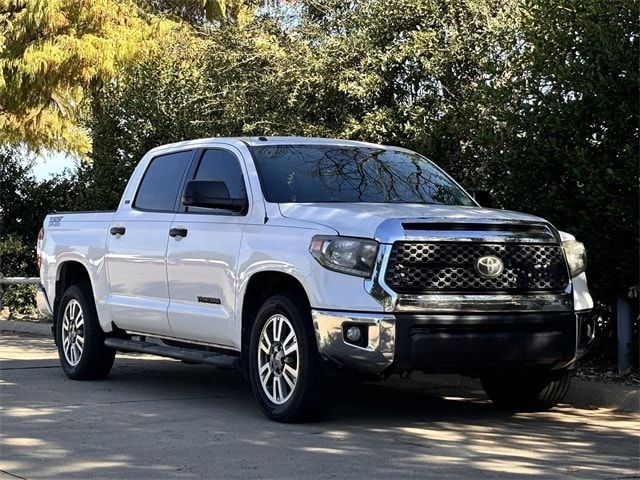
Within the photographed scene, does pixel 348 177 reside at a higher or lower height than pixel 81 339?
higher

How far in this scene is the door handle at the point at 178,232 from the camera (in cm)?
915

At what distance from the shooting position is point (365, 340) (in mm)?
7578

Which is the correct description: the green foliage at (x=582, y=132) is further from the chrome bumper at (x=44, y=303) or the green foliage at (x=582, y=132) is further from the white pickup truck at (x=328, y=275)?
the chrome bumper at (x=44, y=303)

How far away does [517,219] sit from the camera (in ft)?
26.7

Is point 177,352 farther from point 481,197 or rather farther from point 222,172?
point 481,197

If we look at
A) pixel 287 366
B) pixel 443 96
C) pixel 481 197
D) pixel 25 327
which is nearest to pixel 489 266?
pixel 287 366

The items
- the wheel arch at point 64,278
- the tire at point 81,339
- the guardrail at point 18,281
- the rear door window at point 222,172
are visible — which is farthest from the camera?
the guardrail at point 18,281

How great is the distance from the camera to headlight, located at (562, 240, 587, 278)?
833 centimetres

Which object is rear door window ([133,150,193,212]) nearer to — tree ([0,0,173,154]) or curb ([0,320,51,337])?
curb ([0,320,51,337])

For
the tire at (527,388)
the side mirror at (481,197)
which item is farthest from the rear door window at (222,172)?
the tire at (527,388)

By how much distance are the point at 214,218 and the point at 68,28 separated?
13374mm

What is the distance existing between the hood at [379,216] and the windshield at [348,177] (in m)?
0.30

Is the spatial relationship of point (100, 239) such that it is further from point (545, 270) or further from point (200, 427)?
point (545, 270)

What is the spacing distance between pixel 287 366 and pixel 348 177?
1.72 m
